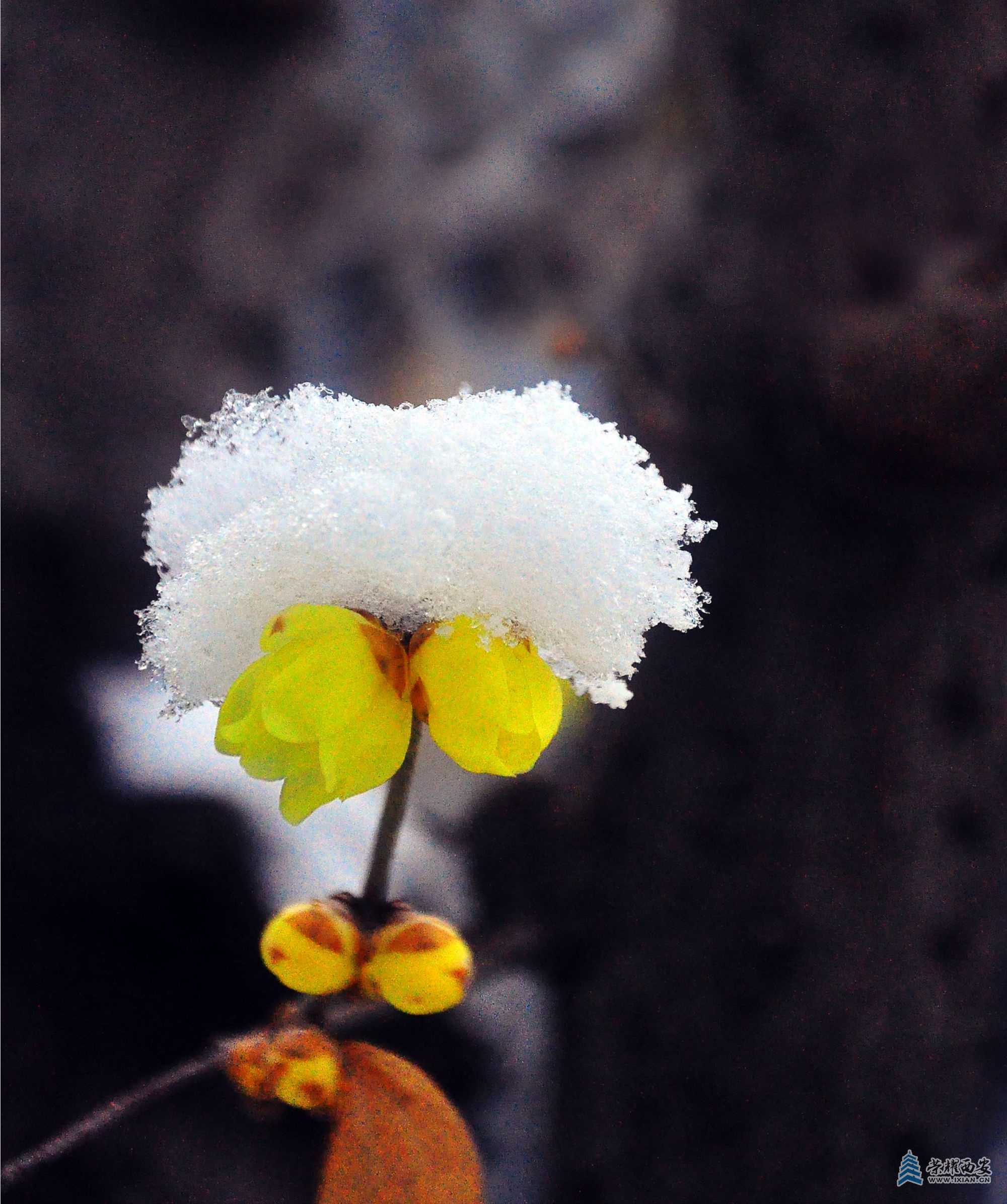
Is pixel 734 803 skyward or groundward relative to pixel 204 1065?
skyward

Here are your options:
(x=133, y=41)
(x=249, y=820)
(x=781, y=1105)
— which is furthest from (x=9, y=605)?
(x=781, y=1105)

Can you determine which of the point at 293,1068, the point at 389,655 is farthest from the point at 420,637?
the point at 293,1068

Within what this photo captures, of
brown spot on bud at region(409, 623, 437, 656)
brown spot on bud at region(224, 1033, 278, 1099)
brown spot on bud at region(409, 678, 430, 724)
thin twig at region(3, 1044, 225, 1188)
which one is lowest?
thin twig at region(3, 1044, 225, 1188)

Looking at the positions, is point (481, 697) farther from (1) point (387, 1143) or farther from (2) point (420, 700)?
(1) point (387, 1143)

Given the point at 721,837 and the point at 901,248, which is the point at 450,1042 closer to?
the point at 721,837

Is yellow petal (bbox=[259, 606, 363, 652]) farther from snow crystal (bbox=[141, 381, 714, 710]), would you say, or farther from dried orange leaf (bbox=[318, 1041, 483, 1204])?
dried orange leaf (bbox=[318, 1041, 483, 1204])

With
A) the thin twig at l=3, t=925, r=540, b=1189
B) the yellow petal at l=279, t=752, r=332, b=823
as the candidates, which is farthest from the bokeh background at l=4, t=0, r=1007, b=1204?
the yellow petal at l=279, t=752, r=332, b=823

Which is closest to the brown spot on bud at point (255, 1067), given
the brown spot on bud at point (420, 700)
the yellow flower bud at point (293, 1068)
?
the yellow flower bud at point (293, 1068)
